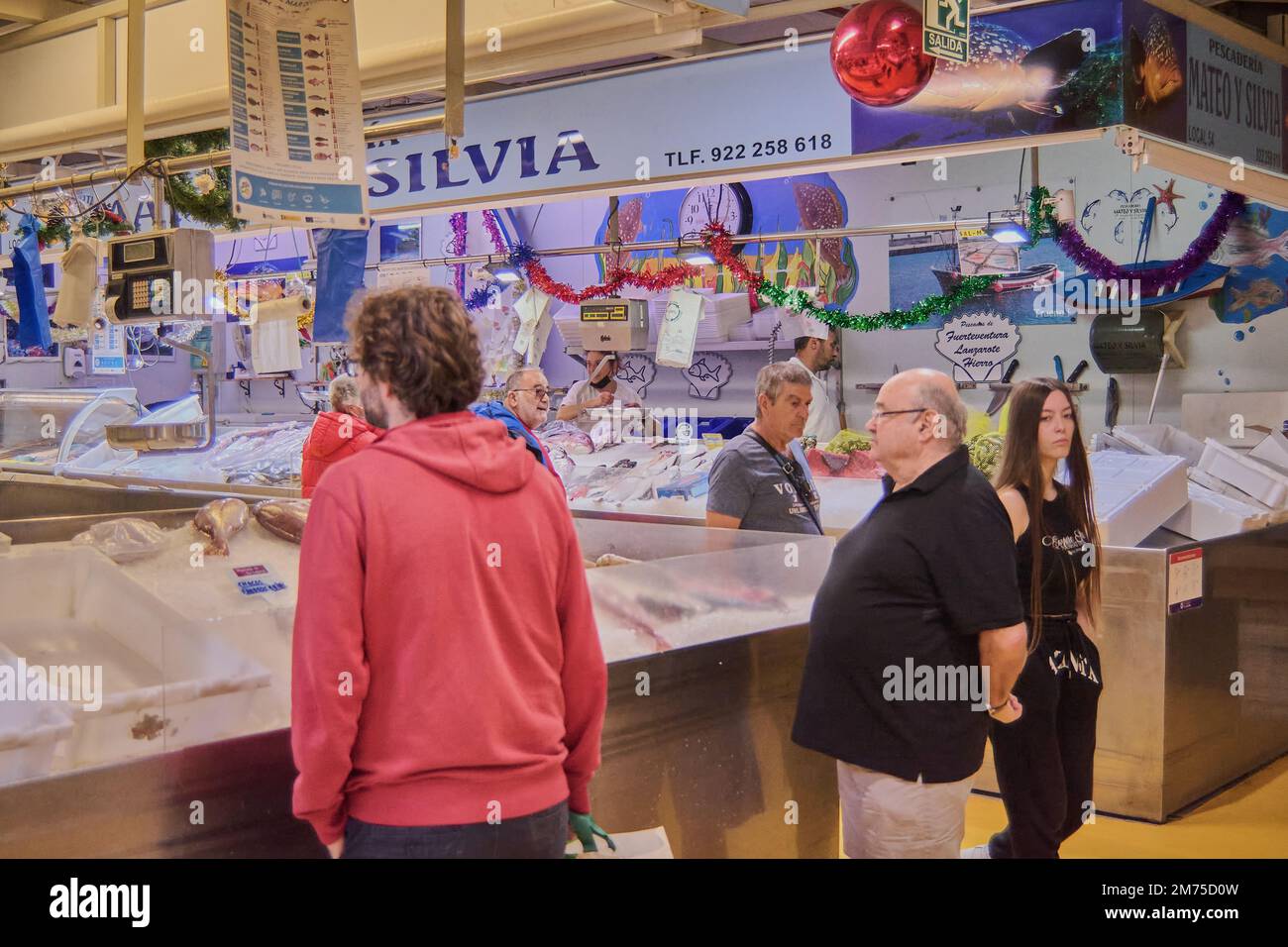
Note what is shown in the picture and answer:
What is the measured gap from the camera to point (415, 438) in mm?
2064

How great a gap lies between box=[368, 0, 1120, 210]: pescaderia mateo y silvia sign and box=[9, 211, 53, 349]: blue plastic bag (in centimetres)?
192

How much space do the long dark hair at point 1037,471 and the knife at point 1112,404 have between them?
538 centimetres

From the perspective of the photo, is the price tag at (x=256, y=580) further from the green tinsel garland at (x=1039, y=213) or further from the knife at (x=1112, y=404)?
the knife at (x=1112, y=404)

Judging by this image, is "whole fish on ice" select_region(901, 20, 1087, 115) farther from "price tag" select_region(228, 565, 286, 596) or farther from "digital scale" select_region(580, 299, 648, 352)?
"digital scale" select_region(580, 299, 648, 352)

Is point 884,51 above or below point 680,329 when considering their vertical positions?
above

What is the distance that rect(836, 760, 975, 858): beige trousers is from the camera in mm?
3023

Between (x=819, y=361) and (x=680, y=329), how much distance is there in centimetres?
95

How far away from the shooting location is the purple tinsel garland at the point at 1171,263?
815cm

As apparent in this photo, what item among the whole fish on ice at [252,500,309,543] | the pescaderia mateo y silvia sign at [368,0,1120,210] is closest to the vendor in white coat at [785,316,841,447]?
the pescaderia mateo y silvia sign at [368,0,1120,210]

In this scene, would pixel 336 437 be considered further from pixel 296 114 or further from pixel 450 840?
pixel 450 840

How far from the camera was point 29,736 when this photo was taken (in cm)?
223

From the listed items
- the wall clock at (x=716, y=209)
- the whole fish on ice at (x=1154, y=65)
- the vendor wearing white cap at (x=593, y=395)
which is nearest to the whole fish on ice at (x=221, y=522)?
the whole fish on ice at (x=1154, y=65)

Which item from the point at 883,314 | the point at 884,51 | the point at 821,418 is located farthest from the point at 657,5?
the point at 821,418
